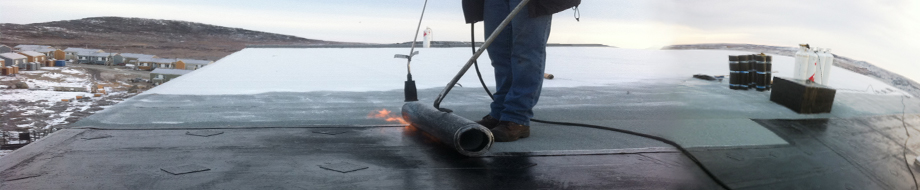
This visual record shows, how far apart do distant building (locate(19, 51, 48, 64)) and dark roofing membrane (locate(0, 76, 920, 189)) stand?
30.2m

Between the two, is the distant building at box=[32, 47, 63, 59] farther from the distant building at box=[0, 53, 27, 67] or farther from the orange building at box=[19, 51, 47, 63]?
the distant building at box=[0, 53, 27, 67]

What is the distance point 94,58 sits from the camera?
3419 centimetres

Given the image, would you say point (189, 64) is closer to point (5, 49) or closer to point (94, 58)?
point (94, 58)

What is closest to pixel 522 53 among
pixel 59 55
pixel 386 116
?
pixel 386 116

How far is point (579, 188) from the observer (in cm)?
142

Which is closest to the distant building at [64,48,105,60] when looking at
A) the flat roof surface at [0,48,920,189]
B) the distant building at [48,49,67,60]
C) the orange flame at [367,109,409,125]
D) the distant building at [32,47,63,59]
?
the distant building at [48,49,67,60]

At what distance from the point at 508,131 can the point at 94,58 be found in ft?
127

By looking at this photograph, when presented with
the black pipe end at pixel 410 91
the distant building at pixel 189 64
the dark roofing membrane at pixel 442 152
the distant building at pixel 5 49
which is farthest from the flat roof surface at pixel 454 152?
the distant building at pixel 189 64

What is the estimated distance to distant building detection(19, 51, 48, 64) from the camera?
2680 centimetres

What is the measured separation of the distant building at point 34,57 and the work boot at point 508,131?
31.6 meters

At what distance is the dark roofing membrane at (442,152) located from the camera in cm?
147

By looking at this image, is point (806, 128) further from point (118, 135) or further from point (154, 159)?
point (118, 135)

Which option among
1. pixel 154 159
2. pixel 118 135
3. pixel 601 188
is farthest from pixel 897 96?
pixel 118 135

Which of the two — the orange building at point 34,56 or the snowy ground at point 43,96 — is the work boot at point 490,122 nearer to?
the snowy ground at point 43,96
